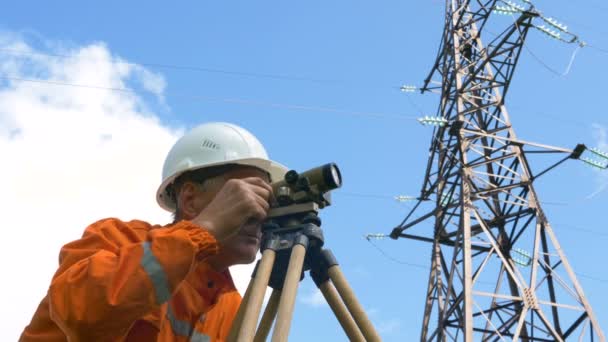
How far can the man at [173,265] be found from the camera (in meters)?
1.54

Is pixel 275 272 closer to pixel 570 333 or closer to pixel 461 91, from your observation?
pixel 570 333

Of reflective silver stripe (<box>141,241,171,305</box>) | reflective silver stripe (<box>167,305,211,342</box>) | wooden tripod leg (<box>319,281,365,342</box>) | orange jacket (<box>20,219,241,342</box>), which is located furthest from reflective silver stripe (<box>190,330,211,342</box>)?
reflective silver stripe (<box>141,241,171,305</box>)

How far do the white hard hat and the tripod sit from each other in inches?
24.2

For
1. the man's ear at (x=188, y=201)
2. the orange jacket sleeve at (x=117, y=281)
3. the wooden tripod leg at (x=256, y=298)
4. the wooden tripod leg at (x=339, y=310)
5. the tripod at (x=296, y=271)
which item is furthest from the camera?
the man's ear at (x=188, y=201)

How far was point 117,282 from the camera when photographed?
1.55 metres

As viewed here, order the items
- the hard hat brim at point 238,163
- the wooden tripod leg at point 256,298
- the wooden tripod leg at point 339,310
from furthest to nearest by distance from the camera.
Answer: the hard hat brim at point 238,163 < the wooden tripod leg at point 339,310 < the wooden tripod leg at point 256,298

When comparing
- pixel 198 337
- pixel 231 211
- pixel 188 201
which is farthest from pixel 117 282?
pixel 188 201

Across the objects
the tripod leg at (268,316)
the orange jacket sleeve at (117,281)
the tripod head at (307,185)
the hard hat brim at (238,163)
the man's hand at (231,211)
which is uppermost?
the hard hat brim at (238,163)

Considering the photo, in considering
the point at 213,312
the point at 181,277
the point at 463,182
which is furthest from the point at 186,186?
the point at 463,182

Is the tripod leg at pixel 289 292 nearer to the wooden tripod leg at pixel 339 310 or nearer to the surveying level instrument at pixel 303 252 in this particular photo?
the surveying level instrument at pixel 303 252

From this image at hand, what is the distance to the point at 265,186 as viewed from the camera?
6.46ft

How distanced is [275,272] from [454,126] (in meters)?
10.0

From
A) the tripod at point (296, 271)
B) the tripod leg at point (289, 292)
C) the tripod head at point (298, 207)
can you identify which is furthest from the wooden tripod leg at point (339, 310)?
the tripod leg at point (289, 292)

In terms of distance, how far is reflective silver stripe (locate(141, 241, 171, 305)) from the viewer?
1584 millimetres
